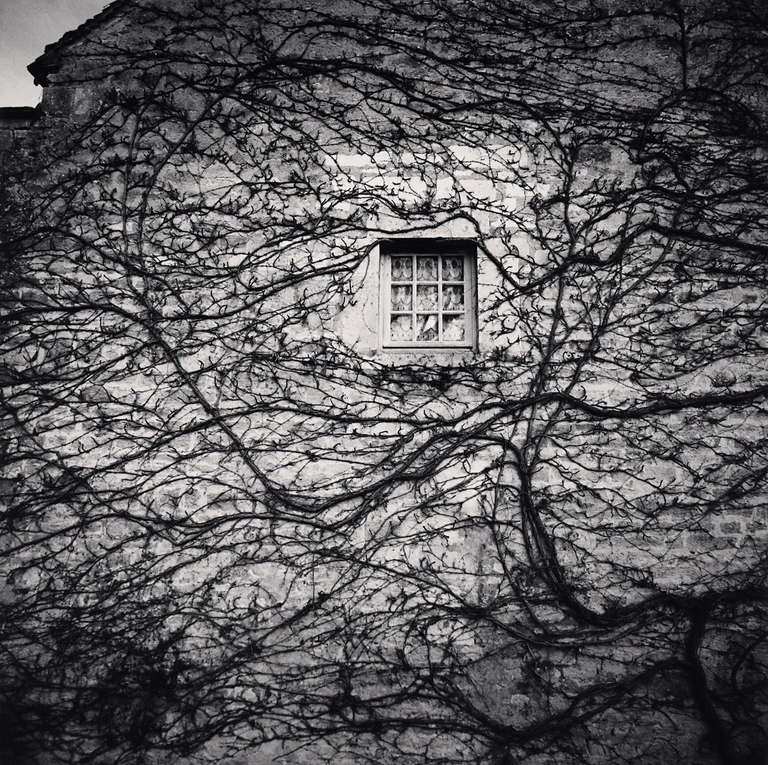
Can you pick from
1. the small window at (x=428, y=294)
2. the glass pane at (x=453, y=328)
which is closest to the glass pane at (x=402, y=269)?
the small window at (x=428, y=294)

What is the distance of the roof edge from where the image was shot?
Answer: 3.97 metres

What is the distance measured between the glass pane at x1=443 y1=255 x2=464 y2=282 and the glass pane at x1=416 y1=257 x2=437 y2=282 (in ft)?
0.24

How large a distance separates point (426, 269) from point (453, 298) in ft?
0.94

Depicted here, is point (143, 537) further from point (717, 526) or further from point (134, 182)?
point (717, 526)

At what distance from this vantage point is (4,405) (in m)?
3.69

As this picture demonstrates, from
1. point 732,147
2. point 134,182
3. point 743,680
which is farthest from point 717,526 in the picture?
point 134,182

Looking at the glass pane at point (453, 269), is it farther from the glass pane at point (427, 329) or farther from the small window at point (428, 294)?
the glass pane at point (427, 329)

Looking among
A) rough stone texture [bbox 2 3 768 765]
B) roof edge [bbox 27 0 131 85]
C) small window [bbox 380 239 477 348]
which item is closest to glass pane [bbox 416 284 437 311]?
small window [bbox 380 239 477 348]

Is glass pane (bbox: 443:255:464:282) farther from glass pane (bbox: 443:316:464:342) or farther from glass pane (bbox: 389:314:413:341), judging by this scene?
glass pane (bbox: 389:314:413:341)

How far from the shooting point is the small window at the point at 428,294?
3838 mm

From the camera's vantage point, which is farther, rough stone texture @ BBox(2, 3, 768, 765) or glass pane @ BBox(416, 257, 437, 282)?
glass pane @ BBox(416, 257, 437, 282)

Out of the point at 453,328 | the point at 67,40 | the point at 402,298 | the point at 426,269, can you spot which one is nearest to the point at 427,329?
the point at 453,328

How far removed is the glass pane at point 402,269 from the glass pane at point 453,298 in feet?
0.91

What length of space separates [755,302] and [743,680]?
2.44 metres
